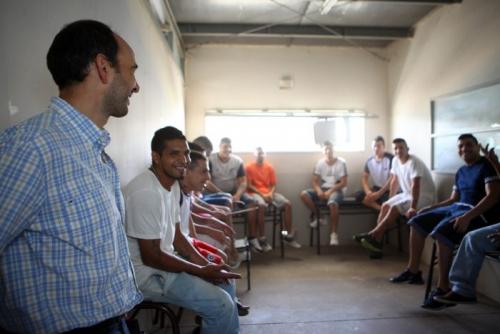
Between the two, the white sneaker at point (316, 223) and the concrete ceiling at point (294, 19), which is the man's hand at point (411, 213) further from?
the concrete ceiling at point (294, 19)

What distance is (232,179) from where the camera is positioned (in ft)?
14.5

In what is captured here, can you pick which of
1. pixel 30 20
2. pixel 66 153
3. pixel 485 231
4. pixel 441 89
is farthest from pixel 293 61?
pixel 66 153

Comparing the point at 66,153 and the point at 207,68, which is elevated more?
the point at 207,68

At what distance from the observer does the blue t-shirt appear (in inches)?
101

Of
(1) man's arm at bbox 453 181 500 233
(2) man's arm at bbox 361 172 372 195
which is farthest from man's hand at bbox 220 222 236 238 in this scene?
(2) man's arm at bbox 361 172 372 195

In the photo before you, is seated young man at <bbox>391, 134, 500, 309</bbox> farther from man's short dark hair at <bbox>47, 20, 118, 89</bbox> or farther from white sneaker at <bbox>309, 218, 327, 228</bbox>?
man's short dark hair at <bbox>47, 20, 118, 89</bbox>

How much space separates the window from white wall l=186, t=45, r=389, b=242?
87 mm

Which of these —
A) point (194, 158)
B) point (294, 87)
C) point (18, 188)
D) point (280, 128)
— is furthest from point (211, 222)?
point (294, 87)

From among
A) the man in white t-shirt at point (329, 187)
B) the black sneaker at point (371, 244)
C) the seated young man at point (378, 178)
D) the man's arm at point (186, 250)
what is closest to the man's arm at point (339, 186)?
the man in white t-shirt at point (329, 187)

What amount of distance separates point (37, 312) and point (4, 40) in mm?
739

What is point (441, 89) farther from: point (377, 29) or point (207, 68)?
point (207, 68)

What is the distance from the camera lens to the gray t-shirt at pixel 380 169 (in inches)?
174

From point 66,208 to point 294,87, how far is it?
14.9 feet

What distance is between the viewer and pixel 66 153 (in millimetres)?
730
